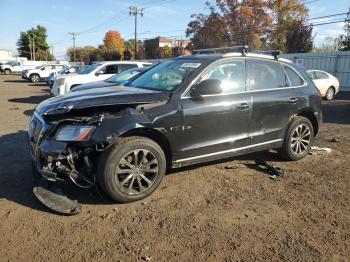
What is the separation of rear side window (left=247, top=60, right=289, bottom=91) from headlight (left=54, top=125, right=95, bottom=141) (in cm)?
250

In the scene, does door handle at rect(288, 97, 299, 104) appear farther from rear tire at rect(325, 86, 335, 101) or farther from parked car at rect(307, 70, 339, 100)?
rear tire at rect(325, 86, 335, 101)

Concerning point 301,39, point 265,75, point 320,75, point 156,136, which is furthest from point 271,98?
point 301,39

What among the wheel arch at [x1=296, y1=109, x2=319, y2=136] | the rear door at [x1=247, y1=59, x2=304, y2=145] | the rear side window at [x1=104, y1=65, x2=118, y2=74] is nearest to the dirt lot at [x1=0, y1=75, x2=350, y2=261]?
the rear door at [x1=247, y1=59, x2=304, y2=145]

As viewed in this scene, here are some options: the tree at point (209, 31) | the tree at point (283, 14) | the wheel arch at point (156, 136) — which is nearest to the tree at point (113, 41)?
the tree at point (209, 31)

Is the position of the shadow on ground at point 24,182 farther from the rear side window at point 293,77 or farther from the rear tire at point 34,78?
the rear tire at point 34,78

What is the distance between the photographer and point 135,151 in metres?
4.18

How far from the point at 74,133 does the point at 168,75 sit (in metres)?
1.79

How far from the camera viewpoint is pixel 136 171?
4.25 meters

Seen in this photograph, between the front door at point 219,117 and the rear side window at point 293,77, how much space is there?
3.43ft

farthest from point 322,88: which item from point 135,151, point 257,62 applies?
point 135,151

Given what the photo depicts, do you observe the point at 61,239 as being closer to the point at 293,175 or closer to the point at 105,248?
the point at 105,248

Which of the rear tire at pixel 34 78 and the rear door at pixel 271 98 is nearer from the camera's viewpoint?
the rear door at pixel 271 98

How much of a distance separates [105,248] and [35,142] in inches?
68.7

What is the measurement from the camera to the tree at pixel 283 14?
155ft
